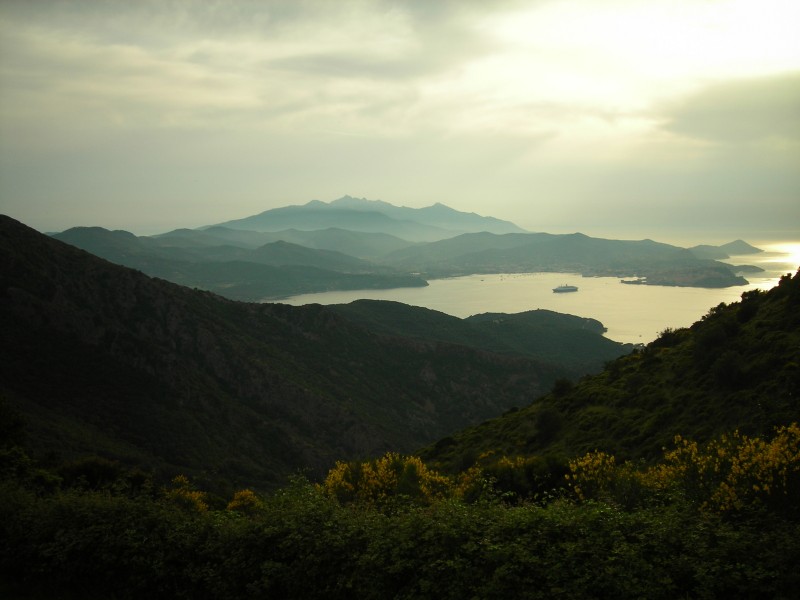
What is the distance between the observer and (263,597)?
8562mm

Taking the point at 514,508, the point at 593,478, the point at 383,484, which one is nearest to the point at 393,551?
the point at 514,508

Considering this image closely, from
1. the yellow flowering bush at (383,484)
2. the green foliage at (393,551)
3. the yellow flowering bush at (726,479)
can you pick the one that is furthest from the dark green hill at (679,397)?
the green foliage at (393,551)

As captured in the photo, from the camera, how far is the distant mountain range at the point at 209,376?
42.1 m

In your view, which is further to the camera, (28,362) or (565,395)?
(28,362)

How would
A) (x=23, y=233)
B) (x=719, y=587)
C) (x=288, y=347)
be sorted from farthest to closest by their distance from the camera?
(x=288, y=347) < (x=23, y=233) < (x=719, y=587)

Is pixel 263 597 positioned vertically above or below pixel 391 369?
above

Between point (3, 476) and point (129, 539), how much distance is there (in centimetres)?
816

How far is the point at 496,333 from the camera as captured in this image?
382 ft

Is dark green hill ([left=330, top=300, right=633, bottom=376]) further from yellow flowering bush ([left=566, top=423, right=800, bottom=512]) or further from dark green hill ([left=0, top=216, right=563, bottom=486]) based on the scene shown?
yellow flowering bush ([left=566, top=423, right=800, bottom=512])

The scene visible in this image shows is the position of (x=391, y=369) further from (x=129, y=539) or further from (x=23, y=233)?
(x=129, y=539)

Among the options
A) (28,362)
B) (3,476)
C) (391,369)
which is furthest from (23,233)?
(3,476)

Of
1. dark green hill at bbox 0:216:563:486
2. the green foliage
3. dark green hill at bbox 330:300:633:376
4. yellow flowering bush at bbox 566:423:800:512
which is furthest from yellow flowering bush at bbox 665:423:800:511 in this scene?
dark green hill at bbox 330:300:633:376

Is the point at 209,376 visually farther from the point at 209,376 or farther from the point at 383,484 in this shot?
the point at 383,484

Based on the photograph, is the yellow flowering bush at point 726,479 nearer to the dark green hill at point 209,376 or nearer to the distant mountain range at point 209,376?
the distant mountain range at point 209,376
